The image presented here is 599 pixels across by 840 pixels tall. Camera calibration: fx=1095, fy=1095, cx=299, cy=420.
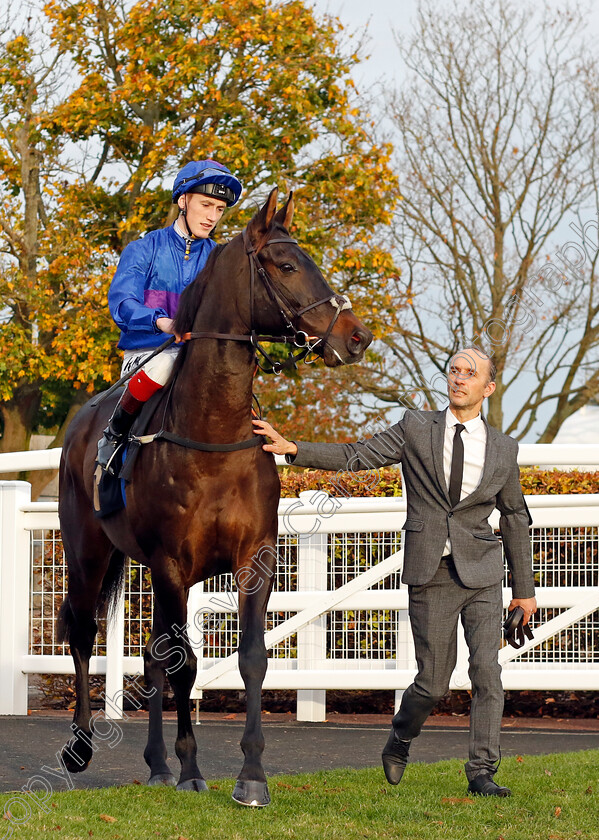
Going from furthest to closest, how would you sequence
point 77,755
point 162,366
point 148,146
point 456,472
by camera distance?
1. point 148,146
2. point 77,755
3. point 162,366
4. point 456,472

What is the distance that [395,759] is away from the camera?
464 centimetres

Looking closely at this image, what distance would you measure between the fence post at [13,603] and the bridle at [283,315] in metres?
3.90

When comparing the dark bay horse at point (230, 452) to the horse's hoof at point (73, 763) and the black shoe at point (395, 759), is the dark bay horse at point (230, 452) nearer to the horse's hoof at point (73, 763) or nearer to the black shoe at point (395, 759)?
the black shoe at point (395, 759)

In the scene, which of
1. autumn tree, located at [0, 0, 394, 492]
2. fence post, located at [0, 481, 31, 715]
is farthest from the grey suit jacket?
autumn tree, located at [0, 0, 394, 492]

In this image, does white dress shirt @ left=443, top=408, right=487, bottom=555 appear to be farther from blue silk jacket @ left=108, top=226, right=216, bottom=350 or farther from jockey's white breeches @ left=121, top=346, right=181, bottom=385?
blue silk jacket @ left=108, top=226, right=216, bottom=350

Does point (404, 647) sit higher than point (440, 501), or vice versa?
point (440, 501)

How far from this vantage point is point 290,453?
4641mm

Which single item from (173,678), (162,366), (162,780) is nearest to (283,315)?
(162,366)

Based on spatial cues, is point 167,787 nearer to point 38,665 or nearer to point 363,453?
point 363,453

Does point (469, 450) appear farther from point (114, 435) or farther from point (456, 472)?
point (114, 435)

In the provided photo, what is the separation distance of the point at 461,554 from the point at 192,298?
61.0 inches

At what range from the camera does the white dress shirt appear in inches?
180

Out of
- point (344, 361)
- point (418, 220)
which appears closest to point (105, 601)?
point (344, 361)

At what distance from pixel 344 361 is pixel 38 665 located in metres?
4.58
